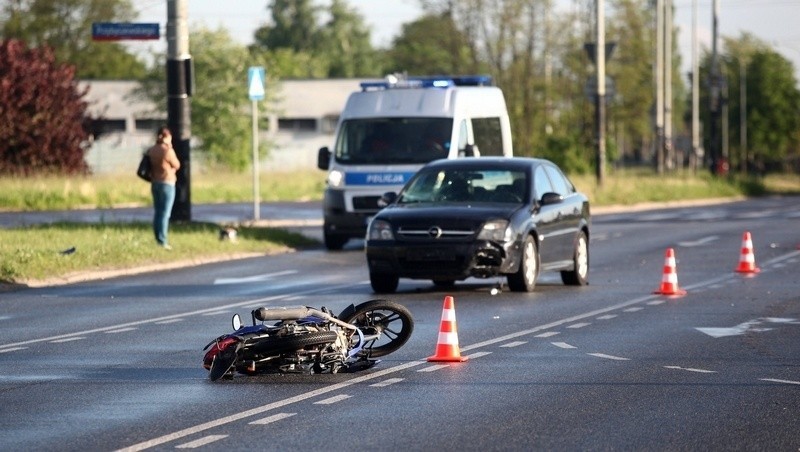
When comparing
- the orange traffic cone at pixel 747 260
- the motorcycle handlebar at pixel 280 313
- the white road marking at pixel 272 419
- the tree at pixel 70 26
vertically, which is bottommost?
the orange traffic cone at pixel 747 260

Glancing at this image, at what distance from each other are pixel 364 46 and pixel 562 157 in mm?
75580

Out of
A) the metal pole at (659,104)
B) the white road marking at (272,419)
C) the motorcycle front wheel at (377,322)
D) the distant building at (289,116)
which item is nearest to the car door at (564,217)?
the motorcycle front wheel at (377,322)

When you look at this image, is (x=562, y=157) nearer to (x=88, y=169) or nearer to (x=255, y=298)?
(x=88, y=169)

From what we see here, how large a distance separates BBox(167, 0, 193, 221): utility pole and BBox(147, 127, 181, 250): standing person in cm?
287

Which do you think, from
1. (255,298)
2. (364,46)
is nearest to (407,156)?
(255,298)

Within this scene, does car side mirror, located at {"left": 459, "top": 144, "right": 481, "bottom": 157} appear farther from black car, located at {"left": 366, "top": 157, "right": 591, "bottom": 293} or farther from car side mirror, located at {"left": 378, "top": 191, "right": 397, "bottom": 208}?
car side mirror, located at {"left": 378, "top": 191, "right": 397, "bottom": 208}

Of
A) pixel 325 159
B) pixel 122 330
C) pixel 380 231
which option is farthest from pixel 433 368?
pixel 325 159

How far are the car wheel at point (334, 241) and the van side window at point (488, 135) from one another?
9.19 ft

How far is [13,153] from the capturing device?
2147 inches

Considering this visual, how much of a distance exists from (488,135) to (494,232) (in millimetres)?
10803

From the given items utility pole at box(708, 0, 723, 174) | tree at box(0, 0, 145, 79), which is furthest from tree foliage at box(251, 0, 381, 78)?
utility pole at box(708, 0, 723, 174)

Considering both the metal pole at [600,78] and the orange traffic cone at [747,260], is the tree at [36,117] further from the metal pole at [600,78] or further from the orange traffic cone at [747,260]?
the orange traffic cone at [747,260]

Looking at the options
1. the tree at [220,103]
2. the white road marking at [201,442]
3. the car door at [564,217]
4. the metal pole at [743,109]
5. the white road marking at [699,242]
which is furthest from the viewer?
the metal pole at [743,109]

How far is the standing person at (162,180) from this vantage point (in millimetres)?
26938
